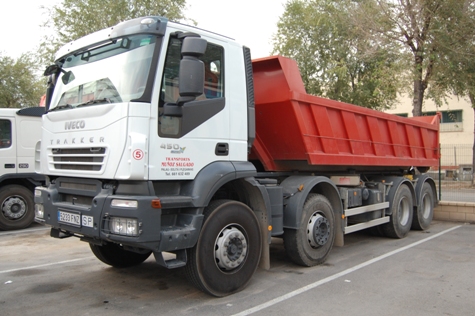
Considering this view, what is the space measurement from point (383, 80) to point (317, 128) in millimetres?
10926

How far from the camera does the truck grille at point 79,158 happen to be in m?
4.35

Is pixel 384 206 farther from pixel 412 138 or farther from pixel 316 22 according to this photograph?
pixel 316 22

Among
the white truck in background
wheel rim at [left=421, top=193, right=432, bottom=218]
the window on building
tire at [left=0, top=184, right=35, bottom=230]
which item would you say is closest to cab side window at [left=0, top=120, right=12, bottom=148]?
the white truck in background

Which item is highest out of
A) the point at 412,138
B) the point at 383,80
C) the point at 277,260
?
the point at 383,80

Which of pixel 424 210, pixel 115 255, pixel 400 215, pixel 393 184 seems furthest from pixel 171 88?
pixel 424 210

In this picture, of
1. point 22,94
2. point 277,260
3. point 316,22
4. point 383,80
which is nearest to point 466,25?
point 383,80

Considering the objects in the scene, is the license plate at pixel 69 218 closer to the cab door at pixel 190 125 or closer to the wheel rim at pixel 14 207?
the cab door at pixel 190 125

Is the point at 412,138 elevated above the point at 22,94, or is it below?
below

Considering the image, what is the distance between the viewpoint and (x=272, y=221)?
559cm

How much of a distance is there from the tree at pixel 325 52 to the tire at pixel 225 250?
14.7 m

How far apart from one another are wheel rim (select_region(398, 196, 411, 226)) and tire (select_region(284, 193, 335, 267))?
2.87 m

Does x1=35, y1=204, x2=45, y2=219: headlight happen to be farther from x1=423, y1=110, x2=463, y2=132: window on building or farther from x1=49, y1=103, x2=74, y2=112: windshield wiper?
x1=423, y1=110, x2=463, y2=132: window on building

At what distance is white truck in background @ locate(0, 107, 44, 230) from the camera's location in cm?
978

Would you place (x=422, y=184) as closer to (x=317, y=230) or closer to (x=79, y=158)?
(x=317, y=230)
